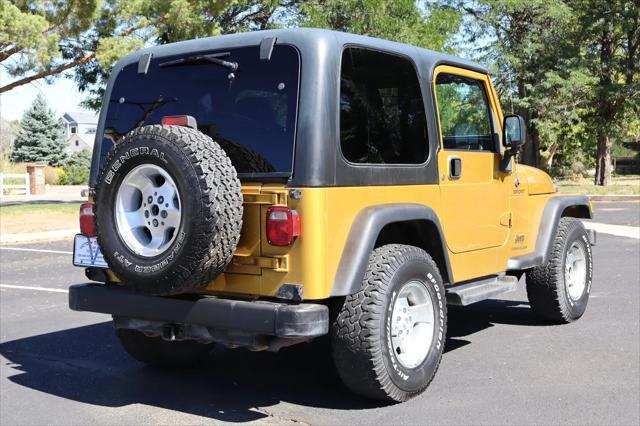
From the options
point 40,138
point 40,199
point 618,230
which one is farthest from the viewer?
point 40,138

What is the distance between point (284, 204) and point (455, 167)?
5.31ft

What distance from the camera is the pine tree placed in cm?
4969

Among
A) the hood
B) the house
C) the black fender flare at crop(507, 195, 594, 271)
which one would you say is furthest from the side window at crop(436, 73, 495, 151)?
the house

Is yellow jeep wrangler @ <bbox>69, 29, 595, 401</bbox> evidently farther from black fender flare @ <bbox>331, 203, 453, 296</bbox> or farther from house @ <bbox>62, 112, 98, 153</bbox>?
house @ <bbox>62, 112, 98, 153</bbox>

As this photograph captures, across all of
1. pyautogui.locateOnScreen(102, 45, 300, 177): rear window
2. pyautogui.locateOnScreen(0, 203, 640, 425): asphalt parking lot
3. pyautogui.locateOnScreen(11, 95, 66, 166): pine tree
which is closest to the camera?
pyautogui.locateOnScreen(102, 45, 300, 177): rear window

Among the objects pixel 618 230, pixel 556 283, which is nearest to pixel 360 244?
pixel 556 283

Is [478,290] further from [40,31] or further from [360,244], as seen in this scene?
[40,31]

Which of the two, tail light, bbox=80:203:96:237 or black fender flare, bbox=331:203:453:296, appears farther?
tail light, bbox=80:203:96:237

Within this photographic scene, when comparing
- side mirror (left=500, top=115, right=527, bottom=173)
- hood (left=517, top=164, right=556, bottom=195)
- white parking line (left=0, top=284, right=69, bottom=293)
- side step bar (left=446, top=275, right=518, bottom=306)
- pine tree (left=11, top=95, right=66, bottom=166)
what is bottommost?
white parking line (left=0, top=284, right=69, bottom=293)

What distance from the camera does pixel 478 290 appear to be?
5.41 m

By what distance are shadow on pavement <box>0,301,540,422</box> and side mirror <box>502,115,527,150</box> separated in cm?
165

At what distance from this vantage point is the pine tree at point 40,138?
49.7 meters

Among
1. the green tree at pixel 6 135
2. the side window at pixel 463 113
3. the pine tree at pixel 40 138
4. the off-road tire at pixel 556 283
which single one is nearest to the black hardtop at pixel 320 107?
the side window at pixel 463 113

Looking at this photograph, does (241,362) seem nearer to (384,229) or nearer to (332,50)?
(384,229)
